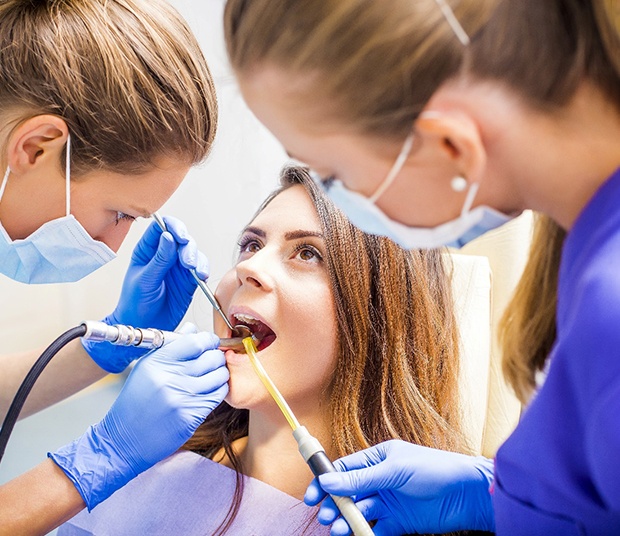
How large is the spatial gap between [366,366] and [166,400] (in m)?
0.45

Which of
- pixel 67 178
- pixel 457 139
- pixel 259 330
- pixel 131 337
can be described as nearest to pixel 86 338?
pixel 131 337

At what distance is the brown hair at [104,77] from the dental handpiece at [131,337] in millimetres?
290

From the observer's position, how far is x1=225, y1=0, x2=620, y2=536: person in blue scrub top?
687 mm

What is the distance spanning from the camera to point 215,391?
56.1 inches

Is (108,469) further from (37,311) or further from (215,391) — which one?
(37,311)

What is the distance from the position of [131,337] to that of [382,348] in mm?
538

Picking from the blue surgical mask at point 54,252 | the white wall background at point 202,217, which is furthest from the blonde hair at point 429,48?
the white wall background at point 202,217

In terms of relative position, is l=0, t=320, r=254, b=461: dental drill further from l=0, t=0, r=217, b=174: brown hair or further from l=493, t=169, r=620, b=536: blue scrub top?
l=493, t=169, r=620, b=536: blue scrub top

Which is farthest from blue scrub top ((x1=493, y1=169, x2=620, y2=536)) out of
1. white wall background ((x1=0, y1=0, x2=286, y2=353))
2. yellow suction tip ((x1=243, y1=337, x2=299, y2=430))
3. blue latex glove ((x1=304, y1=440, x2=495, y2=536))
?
white wall background ((x1=0, y1=0, x2=286, y2=353))

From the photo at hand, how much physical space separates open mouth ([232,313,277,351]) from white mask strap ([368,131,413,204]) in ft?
2.56

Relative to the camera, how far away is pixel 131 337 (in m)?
1.33

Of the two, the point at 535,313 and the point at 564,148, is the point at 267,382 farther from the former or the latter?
the point at 564,148

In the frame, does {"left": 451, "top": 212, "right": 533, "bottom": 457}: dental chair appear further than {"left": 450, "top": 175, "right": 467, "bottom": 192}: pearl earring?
Yes

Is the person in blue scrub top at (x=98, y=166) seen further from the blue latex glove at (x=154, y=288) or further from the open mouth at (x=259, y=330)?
the blue latex glove at (x=154, y=288)
